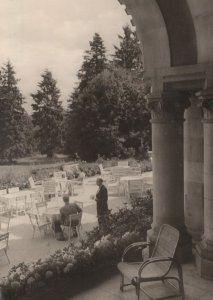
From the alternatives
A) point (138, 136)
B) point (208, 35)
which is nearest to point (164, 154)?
point (208, 35)

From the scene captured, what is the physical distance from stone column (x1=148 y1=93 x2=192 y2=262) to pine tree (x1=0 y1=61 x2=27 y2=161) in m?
48.5

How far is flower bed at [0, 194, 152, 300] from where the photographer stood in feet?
21.9

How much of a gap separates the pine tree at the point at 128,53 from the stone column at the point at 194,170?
45997 mm

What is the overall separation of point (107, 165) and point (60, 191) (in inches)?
366

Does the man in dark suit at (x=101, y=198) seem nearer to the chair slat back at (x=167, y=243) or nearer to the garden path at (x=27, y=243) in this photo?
the garden path at (x=27, y=243)

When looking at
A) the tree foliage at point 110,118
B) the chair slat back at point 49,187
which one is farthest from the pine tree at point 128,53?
the chair slat back at point 49,187

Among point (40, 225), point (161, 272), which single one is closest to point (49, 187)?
point (40, 225)

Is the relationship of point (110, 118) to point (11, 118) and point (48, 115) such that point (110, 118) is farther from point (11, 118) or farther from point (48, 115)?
point (48, 115)

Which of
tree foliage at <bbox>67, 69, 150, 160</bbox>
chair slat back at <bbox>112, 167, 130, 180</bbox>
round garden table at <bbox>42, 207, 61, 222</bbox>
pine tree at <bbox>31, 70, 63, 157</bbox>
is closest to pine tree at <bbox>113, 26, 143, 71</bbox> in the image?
pine tree at <bbox>31, 70, 63, 157</bbox>

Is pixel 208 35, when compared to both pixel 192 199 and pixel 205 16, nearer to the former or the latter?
pixel 205 16

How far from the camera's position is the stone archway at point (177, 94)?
6.63 m

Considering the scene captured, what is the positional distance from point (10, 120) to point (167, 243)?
50.9 metres

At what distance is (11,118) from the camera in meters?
55.6

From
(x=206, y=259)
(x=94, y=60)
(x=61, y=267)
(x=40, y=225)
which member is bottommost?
(x=40, y=225)
